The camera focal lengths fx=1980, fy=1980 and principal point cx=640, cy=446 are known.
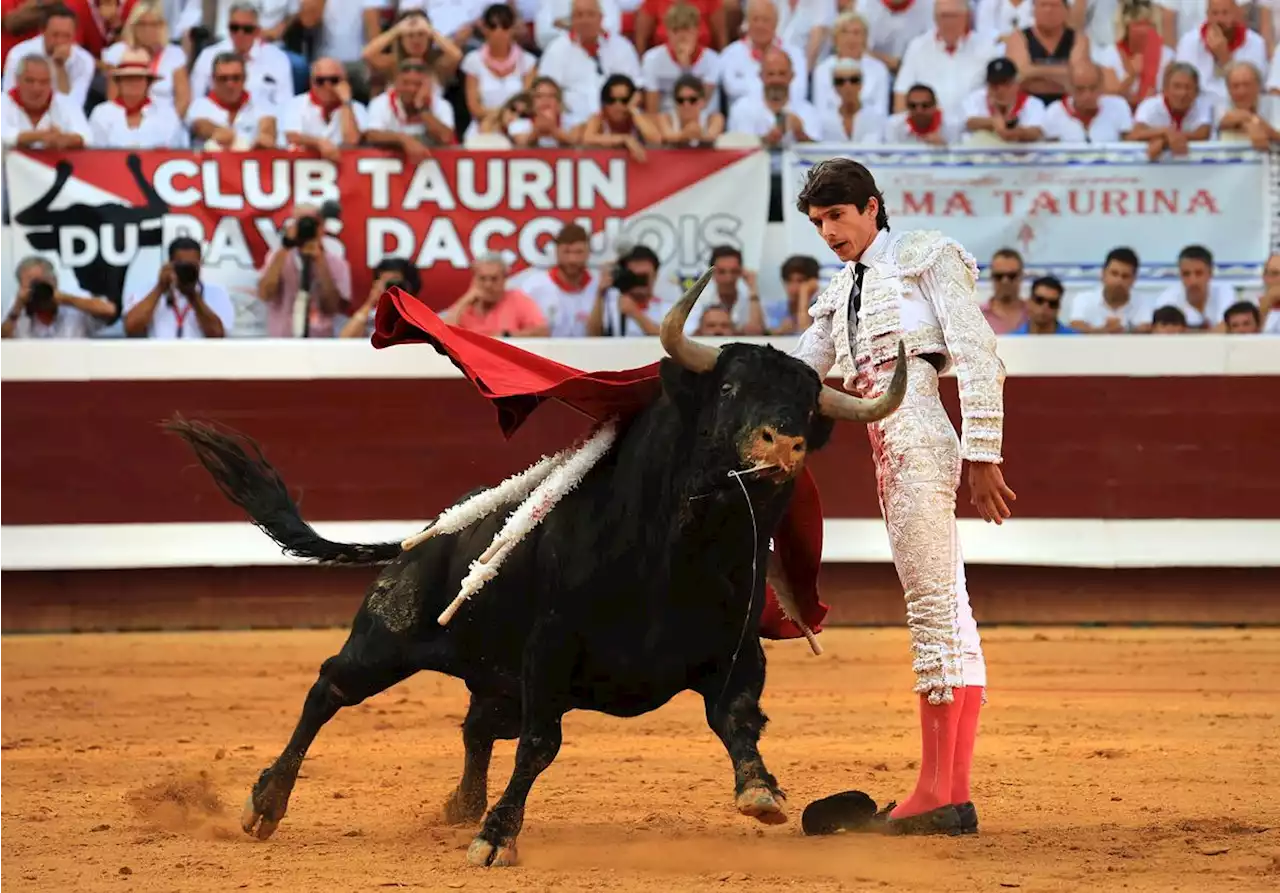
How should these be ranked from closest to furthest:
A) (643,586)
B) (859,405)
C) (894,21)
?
(859,405) → (643,586) → (894,21)

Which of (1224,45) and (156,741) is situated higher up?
(1224,45)

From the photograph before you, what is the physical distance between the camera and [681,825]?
4.07 metres

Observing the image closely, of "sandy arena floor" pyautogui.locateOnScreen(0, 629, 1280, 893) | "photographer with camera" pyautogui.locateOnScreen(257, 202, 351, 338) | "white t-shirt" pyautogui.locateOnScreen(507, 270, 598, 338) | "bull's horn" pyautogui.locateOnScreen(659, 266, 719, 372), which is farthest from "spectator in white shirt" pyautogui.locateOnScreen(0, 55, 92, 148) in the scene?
"bull's horn" pyautogui.locateOnScreen(659, 266, 719, 372)

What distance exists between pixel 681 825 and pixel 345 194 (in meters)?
4.27

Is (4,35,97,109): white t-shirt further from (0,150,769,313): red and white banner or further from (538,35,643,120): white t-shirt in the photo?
(538,35,643,120): white t-shirt

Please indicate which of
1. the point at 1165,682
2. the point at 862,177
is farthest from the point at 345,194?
the point at 862,177

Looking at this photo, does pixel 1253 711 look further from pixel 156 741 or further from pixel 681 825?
pixel 156 741

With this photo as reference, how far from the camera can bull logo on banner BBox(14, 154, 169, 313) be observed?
7680 mm

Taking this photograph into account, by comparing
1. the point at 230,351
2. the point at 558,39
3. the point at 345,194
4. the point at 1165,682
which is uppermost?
the point at 558,39

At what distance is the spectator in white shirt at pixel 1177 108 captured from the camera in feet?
26.0

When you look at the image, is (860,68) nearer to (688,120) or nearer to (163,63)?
(688,120)

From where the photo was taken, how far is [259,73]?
316 inches

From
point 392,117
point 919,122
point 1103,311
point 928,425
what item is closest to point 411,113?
point 392,117

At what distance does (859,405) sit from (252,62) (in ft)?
17.0
